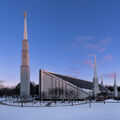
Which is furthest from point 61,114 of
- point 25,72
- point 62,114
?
point 25,72

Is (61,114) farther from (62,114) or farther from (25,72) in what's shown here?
(25,72)

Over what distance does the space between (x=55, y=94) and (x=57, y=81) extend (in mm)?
9739

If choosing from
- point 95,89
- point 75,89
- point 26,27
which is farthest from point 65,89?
point 26,27

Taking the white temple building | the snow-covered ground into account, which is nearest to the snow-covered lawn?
the snow-covered ground

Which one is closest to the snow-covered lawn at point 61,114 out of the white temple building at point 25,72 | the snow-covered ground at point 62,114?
the snow-covered ground at point 62,114

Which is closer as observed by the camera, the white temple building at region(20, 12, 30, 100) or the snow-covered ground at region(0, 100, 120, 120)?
the snow-covered ground at region(0, 100, 120, 120)

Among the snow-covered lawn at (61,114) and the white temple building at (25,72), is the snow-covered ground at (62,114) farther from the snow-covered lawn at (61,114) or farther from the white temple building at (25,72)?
the white temple building at (25,72)

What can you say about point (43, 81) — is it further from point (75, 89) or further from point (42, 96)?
point (75, 89)

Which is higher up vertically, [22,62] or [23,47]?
Result: [23,47]

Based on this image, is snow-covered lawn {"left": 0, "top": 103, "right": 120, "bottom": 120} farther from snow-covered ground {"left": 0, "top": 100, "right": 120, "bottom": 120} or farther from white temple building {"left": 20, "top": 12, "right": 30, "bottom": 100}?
white temple building {"left": 20, "top": 12, "right": 30, "bottom": 100}

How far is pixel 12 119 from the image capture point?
1472 cm

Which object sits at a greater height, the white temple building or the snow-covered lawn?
the white temple building

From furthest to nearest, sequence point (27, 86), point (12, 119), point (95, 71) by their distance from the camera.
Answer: point (95, 71) → point (27, 86) → point (12, 119)

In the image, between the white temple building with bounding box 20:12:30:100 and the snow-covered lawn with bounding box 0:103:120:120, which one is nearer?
the snow-covered lawn with bounding box 0:103:120:120
